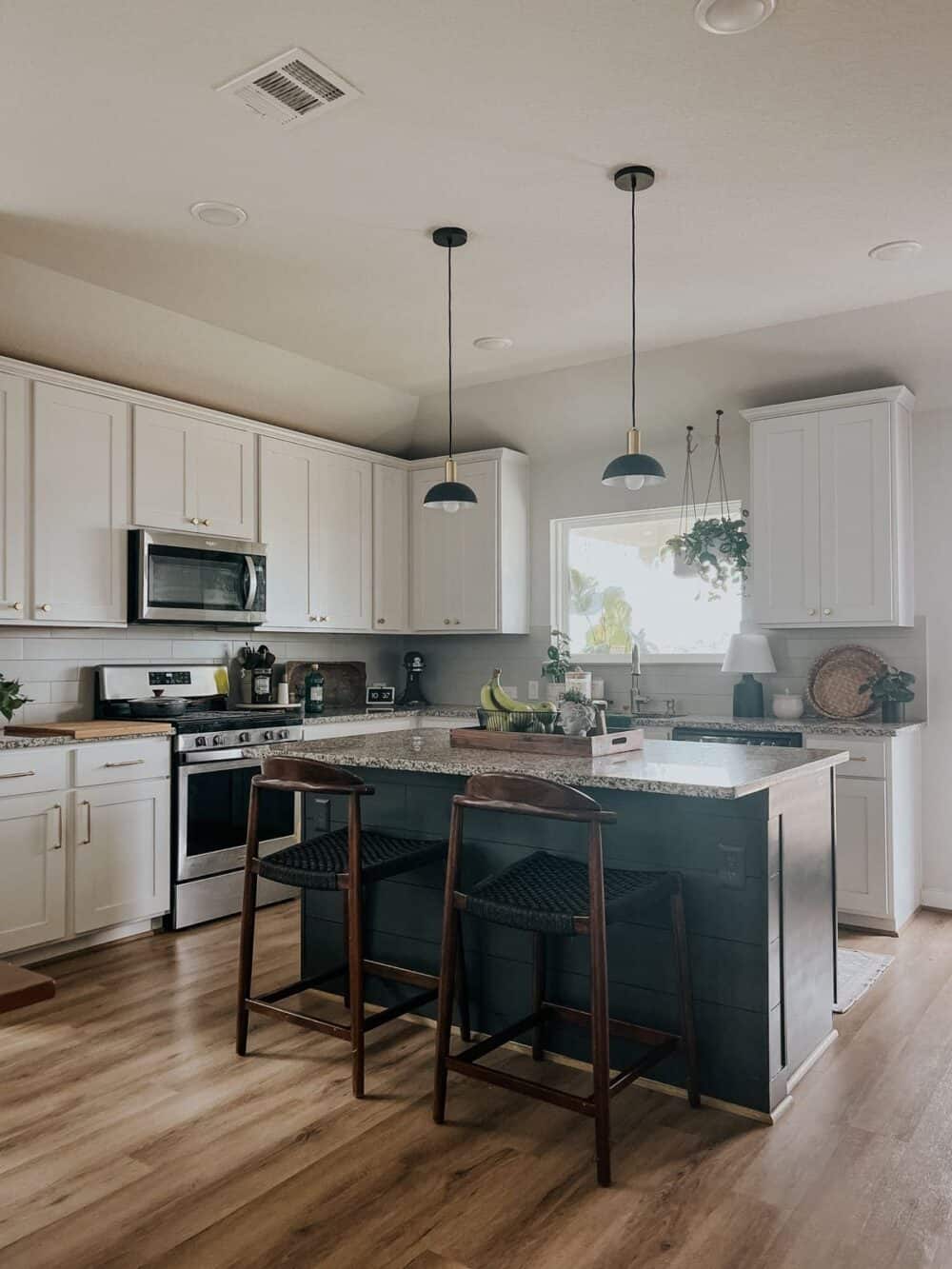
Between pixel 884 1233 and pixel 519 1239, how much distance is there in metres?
0.79

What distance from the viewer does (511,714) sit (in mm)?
3336

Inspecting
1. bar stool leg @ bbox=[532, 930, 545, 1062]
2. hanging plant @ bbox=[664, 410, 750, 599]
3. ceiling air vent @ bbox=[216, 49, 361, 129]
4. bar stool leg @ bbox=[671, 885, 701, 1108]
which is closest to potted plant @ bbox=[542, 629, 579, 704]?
hanging plant @ bbox=[664, 410, 750, 599]

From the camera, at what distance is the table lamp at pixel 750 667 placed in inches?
196

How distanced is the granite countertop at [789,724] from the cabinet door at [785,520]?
19.7 inches

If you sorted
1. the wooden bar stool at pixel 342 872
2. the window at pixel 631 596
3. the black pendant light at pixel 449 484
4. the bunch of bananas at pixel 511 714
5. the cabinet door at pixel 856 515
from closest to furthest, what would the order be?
1. the wooden bar stool at pixel 342 872
2. the bunch of bananas at pixel 511 714
3. the black pendant light at pixel 449 484
4. the cabinet door at pixel 856 515
5. the window at pixel 631 596

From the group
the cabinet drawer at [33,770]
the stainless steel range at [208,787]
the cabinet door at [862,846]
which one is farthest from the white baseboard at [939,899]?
the cabinet drawer at [33,770]

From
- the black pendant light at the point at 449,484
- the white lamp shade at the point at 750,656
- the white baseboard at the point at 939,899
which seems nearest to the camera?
the black pendant light at the point at 449,484

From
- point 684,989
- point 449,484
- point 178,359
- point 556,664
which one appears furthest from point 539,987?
point 178,359

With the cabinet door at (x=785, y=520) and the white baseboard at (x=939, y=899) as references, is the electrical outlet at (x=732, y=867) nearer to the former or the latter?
the cabinet door at (x=785, y=520)

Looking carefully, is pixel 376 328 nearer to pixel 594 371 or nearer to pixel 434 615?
pixel 594 371

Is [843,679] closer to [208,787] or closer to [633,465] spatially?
[633,465]

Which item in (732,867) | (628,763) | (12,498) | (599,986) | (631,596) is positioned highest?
(12,498)

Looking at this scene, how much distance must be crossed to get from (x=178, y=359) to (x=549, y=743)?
2814 mm

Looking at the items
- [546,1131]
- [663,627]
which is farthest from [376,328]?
[546,1131]
